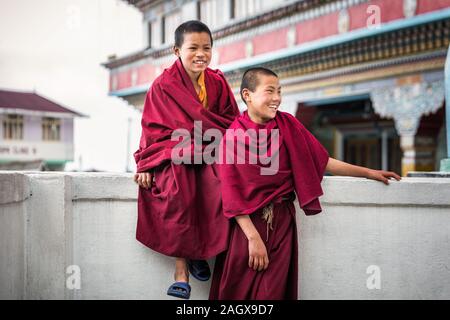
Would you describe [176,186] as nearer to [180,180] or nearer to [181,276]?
[180,180]

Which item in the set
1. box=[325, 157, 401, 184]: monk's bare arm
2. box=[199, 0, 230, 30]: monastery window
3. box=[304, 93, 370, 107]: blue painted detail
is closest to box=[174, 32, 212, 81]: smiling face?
box=[325, 157, 401, 184]: monk's bare arm

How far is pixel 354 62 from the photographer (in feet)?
18.3

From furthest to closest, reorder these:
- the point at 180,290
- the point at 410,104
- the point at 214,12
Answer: the point at 214,12
the point at 410,104
the point at 180,290

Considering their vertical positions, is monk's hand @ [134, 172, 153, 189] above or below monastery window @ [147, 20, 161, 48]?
below

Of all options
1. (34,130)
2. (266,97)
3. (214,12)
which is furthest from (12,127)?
(266,97)

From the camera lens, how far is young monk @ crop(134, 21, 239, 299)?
5.49ft

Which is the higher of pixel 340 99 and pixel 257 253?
pixel 340 99

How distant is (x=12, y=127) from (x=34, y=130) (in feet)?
2.15

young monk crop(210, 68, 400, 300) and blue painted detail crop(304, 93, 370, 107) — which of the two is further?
blue painted detail crop(304, 93, 370, 107)

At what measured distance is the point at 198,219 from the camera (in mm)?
1718

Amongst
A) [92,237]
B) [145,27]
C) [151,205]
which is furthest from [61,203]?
[145,27]

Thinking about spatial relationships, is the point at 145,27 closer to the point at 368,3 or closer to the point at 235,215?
the point at 368,3

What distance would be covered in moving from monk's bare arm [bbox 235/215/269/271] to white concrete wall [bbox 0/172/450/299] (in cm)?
38

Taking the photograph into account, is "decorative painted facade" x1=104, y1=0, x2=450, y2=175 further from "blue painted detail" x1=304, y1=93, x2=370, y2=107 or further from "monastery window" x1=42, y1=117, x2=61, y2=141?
"monastery window" x1=42, y1=117, x2=61, y2=141
